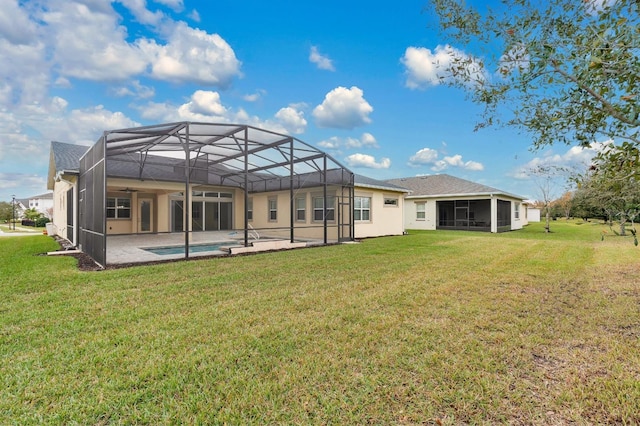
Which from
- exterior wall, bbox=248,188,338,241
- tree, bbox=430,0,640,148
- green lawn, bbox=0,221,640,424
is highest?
tree, bbox=430,0,640,148

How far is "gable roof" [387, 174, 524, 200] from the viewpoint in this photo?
1986 cm

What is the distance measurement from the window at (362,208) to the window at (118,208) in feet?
43.1

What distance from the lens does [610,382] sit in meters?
2.45

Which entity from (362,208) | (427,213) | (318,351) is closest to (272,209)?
(362,208)

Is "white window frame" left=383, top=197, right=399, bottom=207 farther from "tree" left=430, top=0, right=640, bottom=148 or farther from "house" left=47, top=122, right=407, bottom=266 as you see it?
"tree" left=430, top=0, right=640, bottom=148

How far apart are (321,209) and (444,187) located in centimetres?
1172

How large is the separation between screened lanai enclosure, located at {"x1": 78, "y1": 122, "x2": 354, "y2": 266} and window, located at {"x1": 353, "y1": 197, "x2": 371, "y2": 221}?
2.97 ft

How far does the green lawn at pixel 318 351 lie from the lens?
6.89 ft

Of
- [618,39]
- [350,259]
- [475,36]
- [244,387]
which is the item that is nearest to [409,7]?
[475,36]

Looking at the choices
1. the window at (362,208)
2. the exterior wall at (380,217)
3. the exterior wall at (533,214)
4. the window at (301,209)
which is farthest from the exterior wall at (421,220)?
the exterior wall at (533,214)

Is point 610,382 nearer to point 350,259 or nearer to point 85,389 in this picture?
point 85,389

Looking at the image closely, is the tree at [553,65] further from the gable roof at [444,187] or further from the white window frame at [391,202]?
the gable roof at [444,187]

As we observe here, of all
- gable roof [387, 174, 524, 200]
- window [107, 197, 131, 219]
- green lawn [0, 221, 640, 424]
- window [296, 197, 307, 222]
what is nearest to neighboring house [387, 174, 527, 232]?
gable roof [387, 174, 524, 200]

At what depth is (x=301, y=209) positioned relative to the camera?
15641 millimetres
